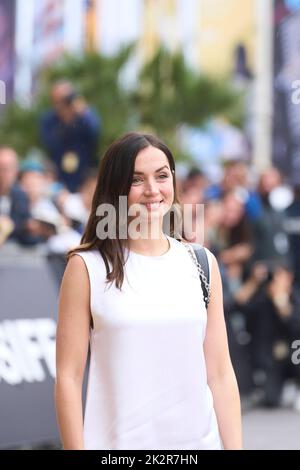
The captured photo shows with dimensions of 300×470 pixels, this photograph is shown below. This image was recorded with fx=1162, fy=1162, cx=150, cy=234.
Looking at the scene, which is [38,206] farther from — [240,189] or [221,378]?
[221,378]

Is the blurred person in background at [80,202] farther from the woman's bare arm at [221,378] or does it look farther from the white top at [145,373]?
the white top at [145,373]

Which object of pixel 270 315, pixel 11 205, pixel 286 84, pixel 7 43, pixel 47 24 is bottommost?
pixel 270 315

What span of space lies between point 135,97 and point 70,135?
1482 cm

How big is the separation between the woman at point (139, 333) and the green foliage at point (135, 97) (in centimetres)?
1890

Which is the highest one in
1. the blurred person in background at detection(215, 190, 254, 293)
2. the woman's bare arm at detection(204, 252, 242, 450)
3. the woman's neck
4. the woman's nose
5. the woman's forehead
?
the woman's forehead

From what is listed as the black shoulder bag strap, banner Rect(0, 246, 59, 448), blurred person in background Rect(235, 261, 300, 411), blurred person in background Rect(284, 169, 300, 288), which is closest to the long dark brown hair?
the black shoulder bag strap

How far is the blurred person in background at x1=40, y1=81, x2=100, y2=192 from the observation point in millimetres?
9797

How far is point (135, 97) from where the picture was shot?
2464 cm

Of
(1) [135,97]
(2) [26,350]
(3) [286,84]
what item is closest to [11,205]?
(2) [26,350]

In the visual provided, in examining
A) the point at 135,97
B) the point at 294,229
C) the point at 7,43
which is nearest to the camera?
the point at 294,229

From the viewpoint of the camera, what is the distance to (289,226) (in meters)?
11.5

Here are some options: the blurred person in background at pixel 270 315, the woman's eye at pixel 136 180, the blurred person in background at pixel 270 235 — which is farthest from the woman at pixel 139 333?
the blurred person in background at pixel 270 235

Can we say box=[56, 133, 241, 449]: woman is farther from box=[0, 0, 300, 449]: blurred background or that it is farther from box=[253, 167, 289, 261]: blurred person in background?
box=[253, 167, 289, 261]: blurred person in background

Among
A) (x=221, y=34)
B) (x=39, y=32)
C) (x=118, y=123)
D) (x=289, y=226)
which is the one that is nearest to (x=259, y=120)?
(x=221, y=34)
